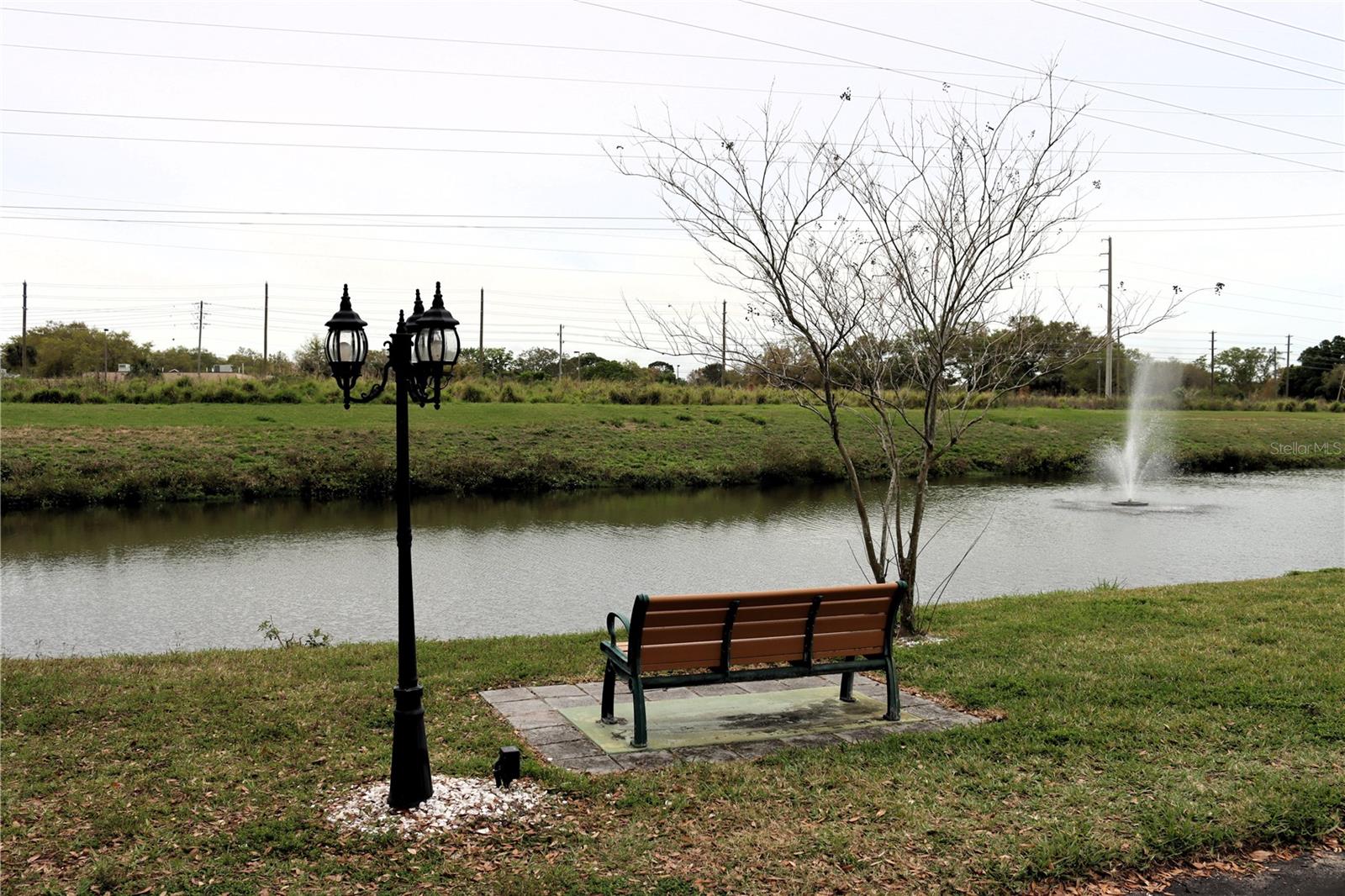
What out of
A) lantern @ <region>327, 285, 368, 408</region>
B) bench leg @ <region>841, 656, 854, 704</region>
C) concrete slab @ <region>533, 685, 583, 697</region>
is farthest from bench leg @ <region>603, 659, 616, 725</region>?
lantern @ <region>327, 285, 368, 408</region>

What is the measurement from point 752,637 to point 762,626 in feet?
0.28

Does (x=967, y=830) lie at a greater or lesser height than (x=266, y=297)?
lesser

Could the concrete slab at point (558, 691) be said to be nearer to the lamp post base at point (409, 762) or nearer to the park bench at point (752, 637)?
the park bench at point (752, 637)

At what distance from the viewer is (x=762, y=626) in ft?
20.6

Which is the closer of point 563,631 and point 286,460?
point 563,631

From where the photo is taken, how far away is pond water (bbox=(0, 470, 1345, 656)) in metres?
11.9

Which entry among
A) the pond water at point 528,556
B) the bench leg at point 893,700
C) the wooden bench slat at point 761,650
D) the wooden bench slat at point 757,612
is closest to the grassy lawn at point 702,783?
the bench leg at point 893,700

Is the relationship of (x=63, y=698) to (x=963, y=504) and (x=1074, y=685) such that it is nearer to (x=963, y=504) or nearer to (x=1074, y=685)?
(x=1074, y=685)

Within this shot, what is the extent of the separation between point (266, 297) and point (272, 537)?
4606cm

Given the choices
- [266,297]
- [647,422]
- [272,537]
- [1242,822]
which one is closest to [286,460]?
[272,537]

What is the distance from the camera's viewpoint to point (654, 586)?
13.6 meters

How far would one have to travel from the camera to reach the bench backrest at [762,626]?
19.7 ft

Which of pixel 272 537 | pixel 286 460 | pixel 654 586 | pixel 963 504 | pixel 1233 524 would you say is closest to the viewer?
pixel 654 586

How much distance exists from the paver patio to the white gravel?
0.50 meters
